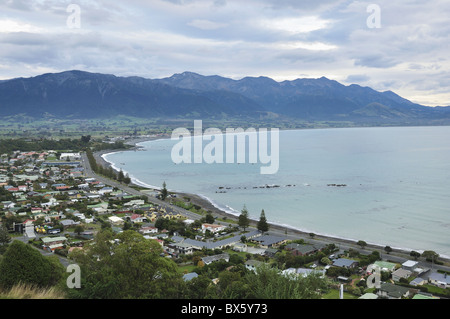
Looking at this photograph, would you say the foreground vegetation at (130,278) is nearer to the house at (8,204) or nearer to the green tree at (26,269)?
the green tree at (26,269)

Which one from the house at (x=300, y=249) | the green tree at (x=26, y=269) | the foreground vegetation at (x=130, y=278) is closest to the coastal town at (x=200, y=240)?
the house at (x=300, y=249)

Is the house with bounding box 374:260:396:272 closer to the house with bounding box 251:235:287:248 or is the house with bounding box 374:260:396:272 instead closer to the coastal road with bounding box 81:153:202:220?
the house with bounding box 251:235:287:248

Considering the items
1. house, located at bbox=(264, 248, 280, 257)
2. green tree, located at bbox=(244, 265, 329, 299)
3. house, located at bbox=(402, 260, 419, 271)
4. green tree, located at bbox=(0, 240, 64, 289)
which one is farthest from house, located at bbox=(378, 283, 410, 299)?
green tree, located at bbox=(0, 240, 64, 289)

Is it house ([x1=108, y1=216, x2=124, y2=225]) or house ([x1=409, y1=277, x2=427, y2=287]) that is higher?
house ([x1=108, y1=216, x2=124, y2=225])

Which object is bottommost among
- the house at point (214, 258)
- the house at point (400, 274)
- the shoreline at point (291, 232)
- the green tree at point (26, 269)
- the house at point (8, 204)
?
the shoreline at point (291, 232)

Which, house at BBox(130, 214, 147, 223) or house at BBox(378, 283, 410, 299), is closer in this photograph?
house at BBox(378, 283, 410, 299)
